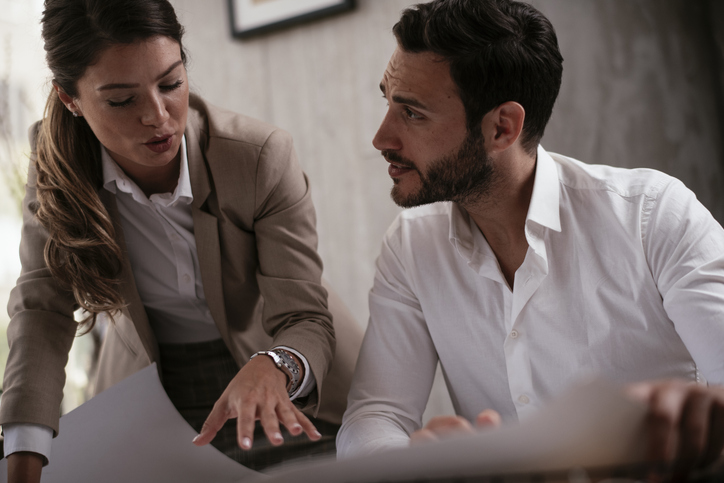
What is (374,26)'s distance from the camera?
86.3 inches

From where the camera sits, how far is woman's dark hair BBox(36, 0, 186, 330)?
3.52 feet

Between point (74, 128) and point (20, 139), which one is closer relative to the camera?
point (74, 128)

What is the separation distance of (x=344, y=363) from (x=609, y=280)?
0.57m

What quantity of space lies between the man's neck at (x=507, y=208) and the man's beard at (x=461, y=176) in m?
0.02

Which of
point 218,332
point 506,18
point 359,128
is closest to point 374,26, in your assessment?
point 359,128

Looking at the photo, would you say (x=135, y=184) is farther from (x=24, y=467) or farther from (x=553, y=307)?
(x=553, y=307)

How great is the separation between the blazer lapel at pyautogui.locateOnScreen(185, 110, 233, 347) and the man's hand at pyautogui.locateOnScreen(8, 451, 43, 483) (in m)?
0.40

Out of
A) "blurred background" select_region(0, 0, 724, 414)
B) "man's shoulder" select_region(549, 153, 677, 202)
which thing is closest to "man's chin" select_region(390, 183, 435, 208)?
"man's shoulder" select_region(549, 153, 677, 202)

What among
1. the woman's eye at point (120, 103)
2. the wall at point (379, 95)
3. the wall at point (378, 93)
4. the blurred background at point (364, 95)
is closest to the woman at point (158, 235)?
the woman's eye at point (120, 103)

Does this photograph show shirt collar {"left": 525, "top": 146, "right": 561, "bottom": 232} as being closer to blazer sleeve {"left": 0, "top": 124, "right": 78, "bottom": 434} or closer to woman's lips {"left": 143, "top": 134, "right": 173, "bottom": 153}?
woman's lips {"left": 143, "top": 134, "right": 173, "bottom": 153}

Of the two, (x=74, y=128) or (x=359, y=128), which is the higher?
(x=74, y=128)

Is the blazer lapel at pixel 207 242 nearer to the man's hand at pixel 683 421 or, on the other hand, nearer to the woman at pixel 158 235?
the woman at pixel 158 235

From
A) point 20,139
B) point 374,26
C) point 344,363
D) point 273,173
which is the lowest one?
point 344,363

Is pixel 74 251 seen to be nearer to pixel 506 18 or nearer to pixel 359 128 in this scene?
pixel 506 18
